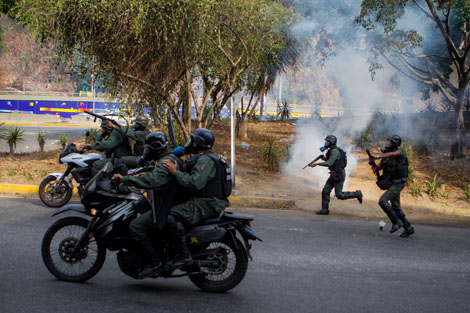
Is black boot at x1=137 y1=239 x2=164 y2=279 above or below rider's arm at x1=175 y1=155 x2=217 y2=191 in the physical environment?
below

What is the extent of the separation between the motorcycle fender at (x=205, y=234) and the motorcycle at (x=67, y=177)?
4.58 metres

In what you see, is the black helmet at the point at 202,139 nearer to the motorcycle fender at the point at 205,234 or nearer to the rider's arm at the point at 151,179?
the rider's arm at the point at 151,179

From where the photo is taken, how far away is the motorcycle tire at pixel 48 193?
9219 millimetres

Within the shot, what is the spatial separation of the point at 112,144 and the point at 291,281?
14.9 feet

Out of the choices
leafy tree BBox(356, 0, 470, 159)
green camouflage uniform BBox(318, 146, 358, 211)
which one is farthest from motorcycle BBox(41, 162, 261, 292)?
leafy tree BBox(356, 0, 470, 159)

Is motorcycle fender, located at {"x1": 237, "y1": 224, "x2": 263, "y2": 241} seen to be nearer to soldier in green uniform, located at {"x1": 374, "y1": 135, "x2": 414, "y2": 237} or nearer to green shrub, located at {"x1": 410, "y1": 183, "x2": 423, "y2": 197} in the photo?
soldier in green uniform, located at {"x1": 374, "y1": 135, "x2": 414, "y2": 237}

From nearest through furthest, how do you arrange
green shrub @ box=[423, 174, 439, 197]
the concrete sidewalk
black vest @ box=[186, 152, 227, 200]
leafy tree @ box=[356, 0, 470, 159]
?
black vest @ box=[186, 152, 227, 200] < the concrete sidewalk < green shrub @ box=[423, 174, 439, 197] < leafy tree @ box=[356, 0, 470, 159]

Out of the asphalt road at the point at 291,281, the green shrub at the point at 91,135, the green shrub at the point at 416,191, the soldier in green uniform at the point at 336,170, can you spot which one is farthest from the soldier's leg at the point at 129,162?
the green shrub at the point at 416,191

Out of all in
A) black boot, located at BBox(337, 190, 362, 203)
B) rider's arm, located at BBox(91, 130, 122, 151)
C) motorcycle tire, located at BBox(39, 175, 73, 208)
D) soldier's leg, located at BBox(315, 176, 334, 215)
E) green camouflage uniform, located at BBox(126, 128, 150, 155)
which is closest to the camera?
rider's arm, located at BBox(91, 130, 122, 151)

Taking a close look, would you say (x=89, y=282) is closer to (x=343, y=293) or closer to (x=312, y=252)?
(x=343, y=293)

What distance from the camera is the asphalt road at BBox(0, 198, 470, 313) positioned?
15.2 ft

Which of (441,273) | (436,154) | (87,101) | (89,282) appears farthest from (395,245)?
(87,101)

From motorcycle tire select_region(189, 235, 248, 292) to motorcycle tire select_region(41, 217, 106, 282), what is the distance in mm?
933

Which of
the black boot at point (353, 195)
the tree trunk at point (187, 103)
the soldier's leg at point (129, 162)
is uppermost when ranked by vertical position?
the tree trunk at point (187, 103)
